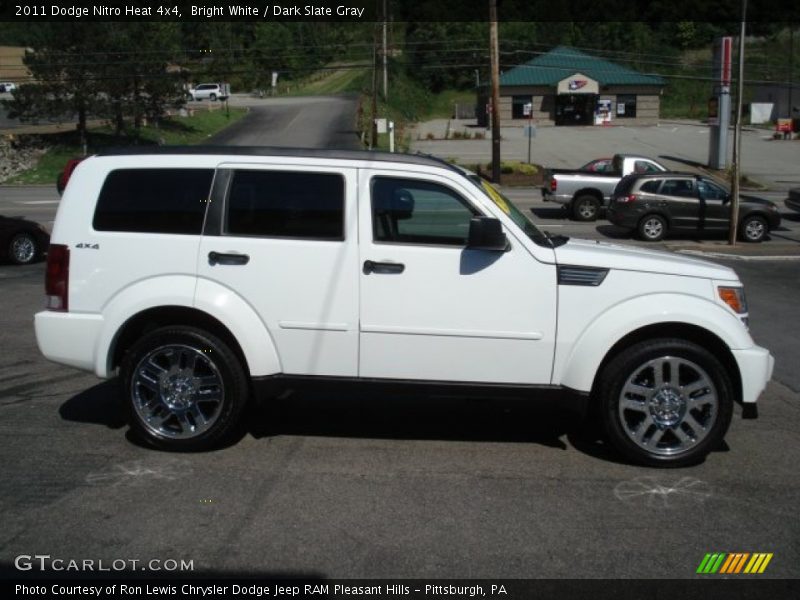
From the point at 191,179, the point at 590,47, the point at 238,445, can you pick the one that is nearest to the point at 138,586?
the point at 238,445

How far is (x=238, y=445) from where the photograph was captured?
593 cm

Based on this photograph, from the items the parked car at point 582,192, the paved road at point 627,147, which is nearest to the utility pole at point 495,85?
the paved road at point 627,147

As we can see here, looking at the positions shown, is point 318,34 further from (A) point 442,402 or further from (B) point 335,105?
(A) point 442,402

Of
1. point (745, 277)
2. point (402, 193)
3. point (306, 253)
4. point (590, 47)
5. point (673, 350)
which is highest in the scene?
point (590, 47)

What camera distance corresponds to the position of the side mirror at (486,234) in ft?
17.6

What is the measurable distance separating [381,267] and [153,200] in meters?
1.57

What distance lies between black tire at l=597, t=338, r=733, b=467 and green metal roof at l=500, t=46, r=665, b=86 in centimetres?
6437

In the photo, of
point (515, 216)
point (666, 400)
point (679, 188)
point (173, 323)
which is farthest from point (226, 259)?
point (679, 188)

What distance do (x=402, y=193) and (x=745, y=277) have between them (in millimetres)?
10591

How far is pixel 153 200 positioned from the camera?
5723mm

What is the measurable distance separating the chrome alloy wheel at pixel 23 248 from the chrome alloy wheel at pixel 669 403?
44.1ft

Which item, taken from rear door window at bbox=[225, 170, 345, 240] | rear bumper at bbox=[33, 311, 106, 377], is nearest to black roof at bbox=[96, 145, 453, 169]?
rear door window at bbox=[225, 170, 345, 240]

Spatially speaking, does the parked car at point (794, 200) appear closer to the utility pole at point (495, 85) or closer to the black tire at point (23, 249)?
the utility pole at point (495, 85)

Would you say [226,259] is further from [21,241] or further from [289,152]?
[21,241]
